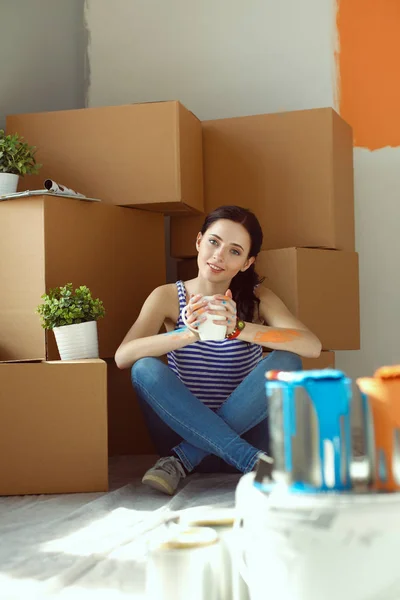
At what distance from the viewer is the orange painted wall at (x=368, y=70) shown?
2.97 m

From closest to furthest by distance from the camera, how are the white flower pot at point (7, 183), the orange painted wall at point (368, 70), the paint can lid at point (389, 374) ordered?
the paint can lid at point (389, 374) → the white flower pot at point (7, 183) → the orange painted wall at point (368, 70)

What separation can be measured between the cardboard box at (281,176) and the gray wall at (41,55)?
68 centimetres

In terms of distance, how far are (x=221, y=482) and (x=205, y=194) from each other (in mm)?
1043

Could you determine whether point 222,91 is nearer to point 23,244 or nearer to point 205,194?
point 205,194

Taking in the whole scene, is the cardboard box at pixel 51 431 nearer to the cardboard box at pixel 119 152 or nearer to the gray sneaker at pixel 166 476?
the gray sneaker at pixel 166 476

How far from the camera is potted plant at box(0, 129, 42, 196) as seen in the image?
2281 millimetres

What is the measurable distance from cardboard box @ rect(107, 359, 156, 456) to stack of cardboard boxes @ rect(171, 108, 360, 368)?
0.47 m

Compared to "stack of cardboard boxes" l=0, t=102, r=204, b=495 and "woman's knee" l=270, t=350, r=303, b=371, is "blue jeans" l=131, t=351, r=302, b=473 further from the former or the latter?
"stack of cardboard boxes" l=0, t=102, r=204, b=495

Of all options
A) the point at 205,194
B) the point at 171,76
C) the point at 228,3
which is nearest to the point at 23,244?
the point at 205,194

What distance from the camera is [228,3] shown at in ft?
10.00

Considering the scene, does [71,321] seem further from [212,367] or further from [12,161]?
[12,161]

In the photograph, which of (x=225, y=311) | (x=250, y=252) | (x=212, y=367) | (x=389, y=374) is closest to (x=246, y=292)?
(x=250, y=252)

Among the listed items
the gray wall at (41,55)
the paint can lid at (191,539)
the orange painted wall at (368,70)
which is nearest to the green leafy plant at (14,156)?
the gray wall at (41,55)

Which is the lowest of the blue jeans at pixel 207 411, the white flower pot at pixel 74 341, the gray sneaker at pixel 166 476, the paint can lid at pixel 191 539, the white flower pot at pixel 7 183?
→ the gray sneaker at pixel 166 476
